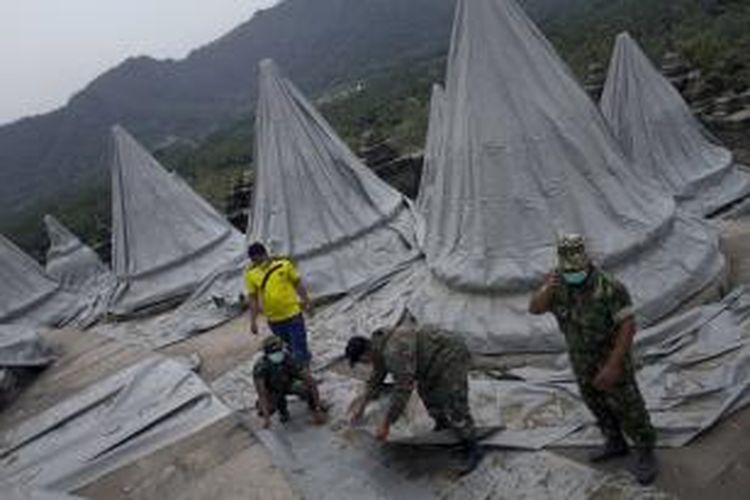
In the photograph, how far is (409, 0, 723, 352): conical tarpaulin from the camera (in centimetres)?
682

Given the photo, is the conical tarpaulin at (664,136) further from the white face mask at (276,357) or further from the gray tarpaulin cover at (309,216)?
the white face mask at (276,357)

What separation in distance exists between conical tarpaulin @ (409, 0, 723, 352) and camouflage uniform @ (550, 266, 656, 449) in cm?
221

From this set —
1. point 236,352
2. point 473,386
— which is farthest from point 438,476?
point 236,352

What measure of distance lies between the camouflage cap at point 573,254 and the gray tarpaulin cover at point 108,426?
3774mm

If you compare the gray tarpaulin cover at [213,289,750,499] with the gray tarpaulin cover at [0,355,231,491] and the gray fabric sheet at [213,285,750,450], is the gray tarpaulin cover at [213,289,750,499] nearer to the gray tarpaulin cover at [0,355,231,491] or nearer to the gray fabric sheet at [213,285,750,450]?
the gray fabric sheet at [213,285,750,450]

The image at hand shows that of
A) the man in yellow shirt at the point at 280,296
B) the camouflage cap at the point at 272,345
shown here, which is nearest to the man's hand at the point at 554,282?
the camouflage cap at the point at 272,345

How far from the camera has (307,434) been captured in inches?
241

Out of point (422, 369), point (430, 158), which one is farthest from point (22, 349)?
point (422, 369)

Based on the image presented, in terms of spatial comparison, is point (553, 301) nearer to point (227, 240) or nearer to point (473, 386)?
point (473, 386)

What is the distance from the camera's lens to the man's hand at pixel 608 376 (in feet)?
13.2

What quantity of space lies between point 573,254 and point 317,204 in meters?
7.41

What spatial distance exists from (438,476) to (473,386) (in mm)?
1231

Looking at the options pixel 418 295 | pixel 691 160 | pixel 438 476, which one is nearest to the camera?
pixel 438 476

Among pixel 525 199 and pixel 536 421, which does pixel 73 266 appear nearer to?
pixel 525 199
